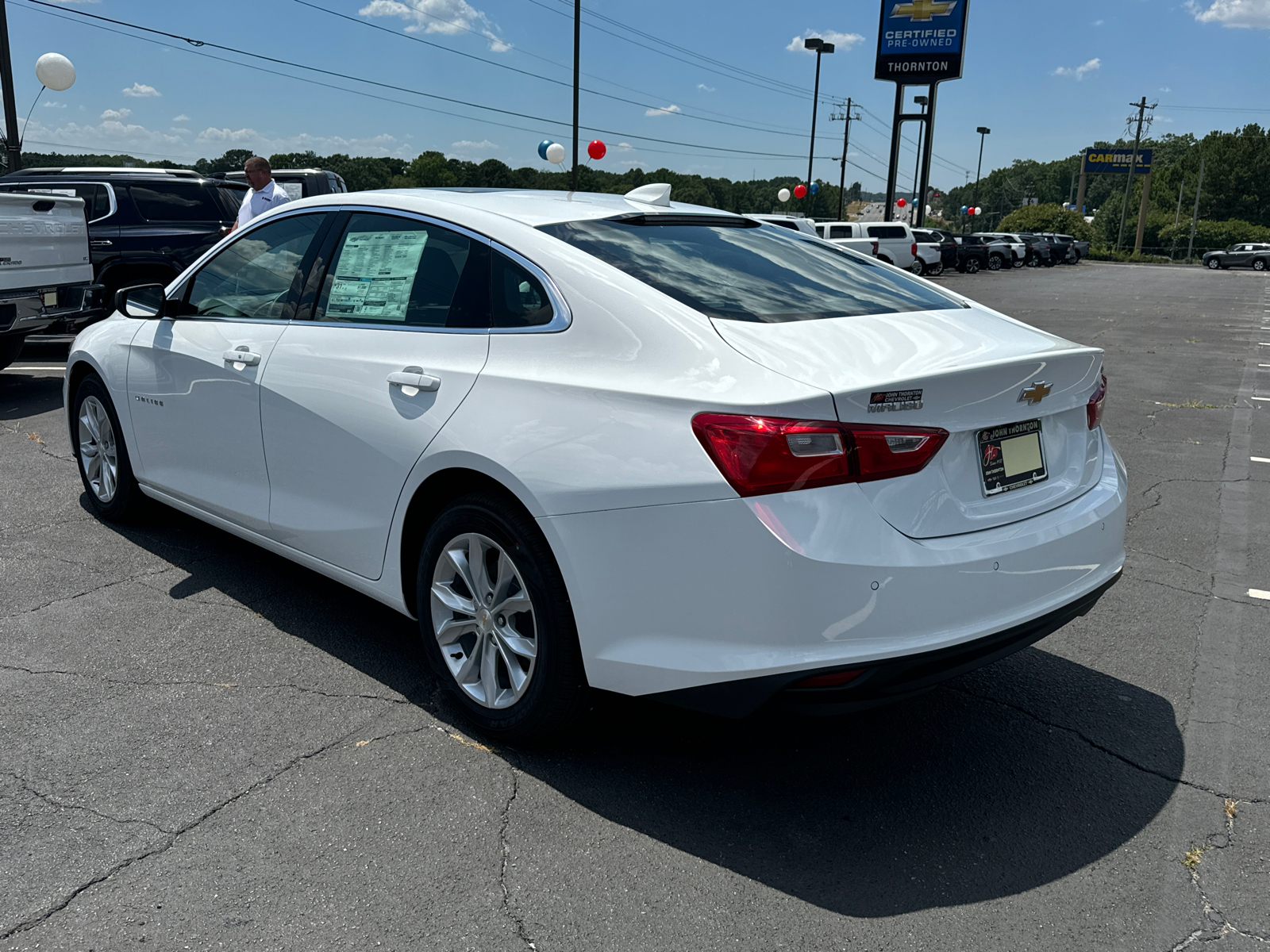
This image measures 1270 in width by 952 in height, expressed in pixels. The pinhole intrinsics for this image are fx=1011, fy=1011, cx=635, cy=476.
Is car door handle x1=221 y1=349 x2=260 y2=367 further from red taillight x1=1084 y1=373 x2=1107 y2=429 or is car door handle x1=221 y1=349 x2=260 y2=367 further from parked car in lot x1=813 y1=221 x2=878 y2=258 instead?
parked car in lot x1=813 y1=221 x2=878 y2=258

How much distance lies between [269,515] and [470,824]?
5.42 feet

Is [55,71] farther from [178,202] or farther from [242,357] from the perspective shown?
[242,357]

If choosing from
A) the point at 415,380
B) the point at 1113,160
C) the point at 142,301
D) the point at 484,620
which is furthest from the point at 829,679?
the point at 1113,160

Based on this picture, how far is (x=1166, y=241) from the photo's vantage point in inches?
3612

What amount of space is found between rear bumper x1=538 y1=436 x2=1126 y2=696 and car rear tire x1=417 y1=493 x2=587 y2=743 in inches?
3.9

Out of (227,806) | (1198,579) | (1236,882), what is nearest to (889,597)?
(1236,882)

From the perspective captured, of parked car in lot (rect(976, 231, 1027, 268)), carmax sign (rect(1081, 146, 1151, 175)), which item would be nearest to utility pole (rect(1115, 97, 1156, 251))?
carmax sign (rect(1081, 146, 1151, 175))

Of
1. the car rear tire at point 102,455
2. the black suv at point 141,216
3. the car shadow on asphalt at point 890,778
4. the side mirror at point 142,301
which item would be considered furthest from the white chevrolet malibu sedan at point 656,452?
the black suv at point 141,216

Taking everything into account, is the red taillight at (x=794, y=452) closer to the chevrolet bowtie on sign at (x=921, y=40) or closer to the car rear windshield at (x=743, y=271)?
the car rear windshield at (x=743, y=271)

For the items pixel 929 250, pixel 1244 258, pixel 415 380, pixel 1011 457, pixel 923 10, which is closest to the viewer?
pixel 1011 457

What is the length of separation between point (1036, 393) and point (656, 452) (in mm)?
1083

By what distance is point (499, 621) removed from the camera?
2994 millimetres

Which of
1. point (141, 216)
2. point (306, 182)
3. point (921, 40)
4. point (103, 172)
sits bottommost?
point (141, 216)

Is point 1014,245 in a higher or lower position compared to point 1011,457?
lower
